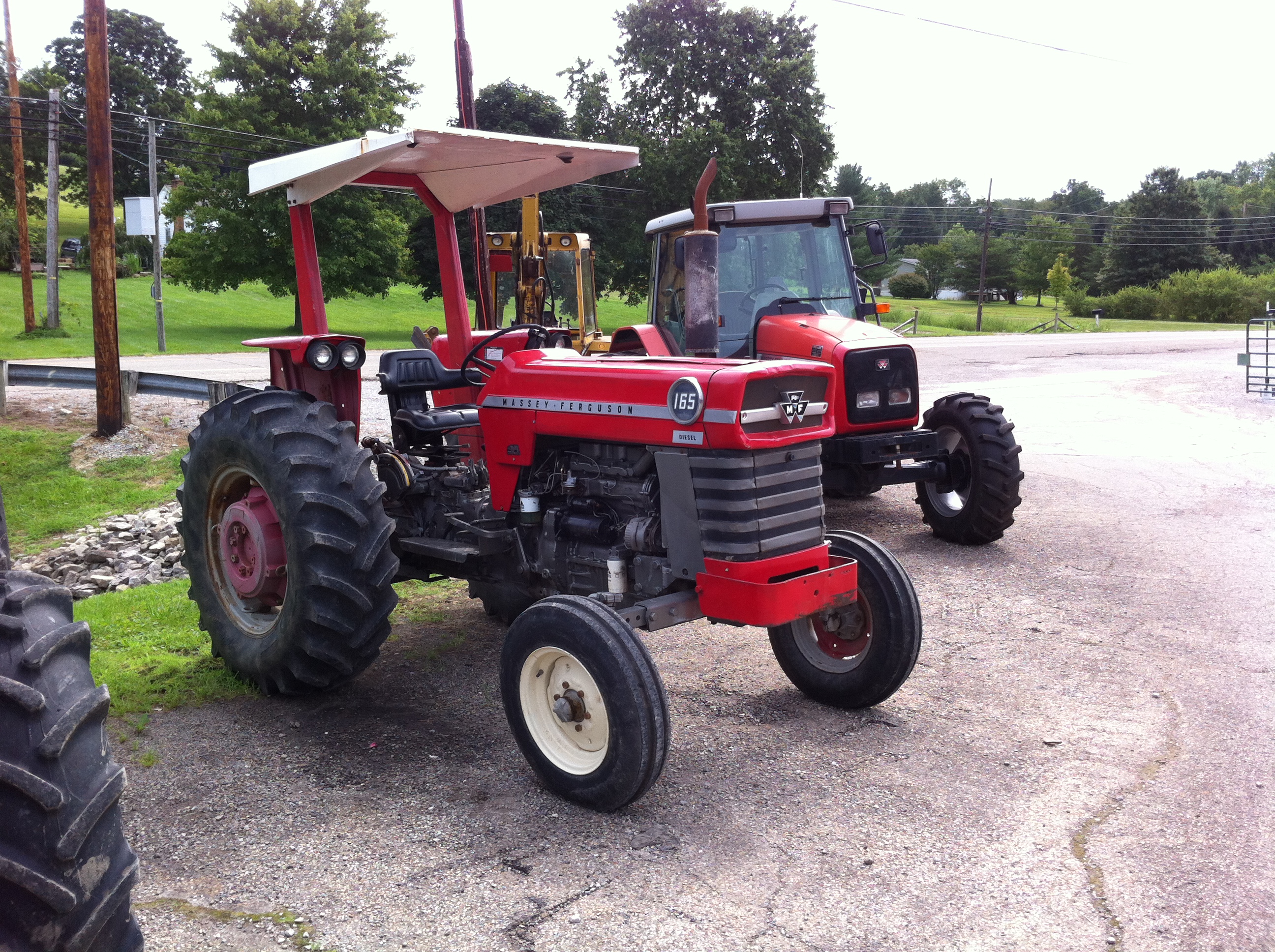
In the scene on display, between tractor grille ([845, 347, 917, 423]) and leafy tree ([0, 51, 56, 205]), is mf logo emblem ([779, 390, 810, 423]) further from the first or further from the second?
leafy tree ([0, 51, 56, 205])

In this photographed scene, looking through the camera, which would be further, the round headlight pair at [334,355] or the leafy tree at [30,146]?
the leafy tree at [30,146]

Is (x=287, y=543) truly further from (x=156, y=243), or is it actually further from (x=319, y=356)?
(x=156, y=243)

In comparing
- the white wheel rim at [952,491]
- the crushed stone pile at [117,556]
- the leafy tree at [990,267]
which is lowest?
the crushed stone pile at [117,556]

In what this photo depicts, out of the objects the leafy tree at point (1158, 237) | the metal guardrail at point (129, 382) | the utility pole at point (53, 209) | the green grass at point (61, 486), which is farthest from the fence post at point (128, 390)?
the leafy tree at point (1158, 237)

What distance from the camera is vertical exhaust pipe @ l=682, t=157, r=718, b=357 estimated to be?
428cm

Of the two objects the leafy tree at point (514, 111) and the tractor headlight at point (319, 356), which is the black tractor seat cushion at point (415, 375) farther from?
the leafy tree at point (514, 111)

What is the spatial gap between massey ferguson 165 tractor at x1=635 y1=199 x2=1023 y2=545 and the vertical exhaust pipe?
2.44 m

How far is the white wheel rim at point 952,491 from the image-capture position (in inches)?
303

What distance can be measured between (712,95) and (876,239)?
105 ft

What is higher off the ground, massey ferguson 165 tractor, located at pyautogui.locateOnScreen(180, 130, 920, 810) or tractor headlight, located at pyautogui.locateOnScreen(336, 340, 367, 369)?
tractor headlight, located at pyautogui.locateOnScreen(336, 340, 367, 369)

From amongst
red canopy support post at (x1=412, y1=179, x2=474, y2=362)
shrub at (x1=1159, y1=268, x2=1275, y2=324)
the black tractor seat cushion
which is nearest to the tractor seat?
the black tractor seat cushion

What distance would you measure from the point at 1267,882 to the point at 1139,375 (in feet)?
63.2

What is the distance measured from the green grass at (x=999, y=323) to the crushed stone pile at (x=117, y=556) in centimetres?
3290

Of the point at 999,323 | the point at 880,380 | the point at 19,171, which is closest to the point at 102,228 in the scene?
the point at 880,380
